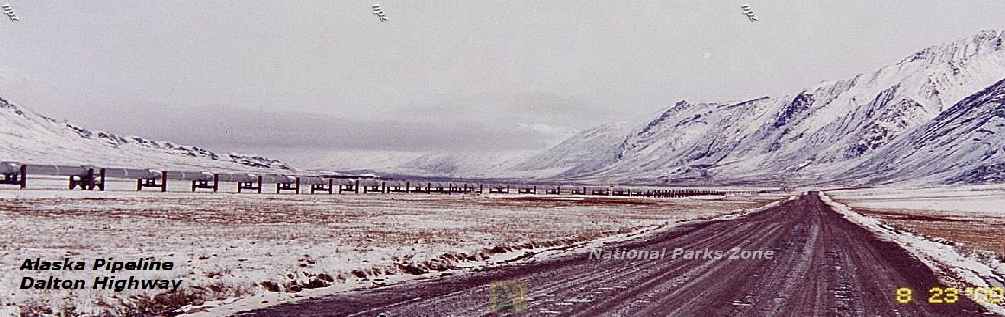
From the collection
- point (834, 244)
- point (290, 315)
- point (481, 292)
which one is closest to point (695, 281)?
point (481, 292)

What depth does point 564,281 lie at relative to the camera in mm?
19141

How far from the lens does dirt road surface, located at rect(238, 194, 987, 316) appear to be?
15.0 m

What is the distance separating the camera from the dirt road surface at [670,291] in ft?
49.2

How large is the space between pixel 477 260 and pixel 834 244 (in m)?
16.9

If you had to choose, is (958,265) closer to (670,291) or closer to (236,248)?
(670,291)

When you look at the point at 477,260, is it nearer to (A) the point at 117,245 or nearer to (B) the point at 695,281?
(B) the point at 695,281
